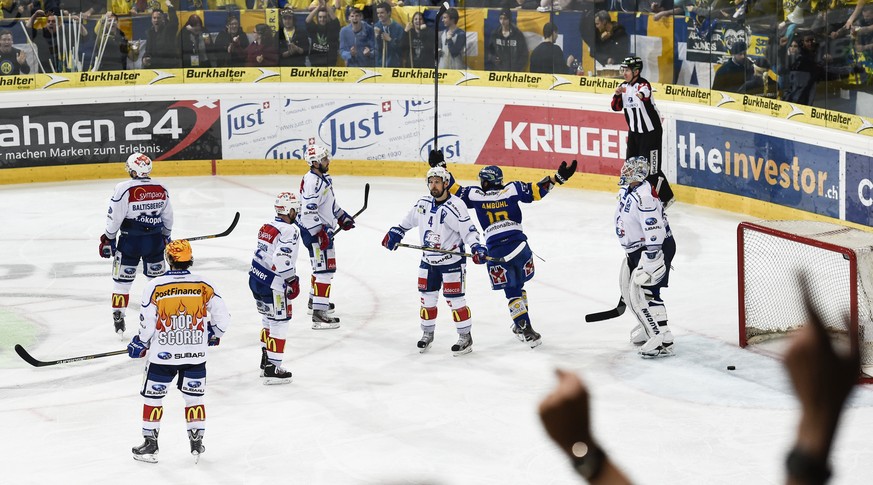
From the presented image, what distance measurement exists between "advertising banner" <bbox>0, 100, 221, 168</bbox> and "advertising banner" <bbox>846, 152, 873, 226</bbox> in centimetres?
873

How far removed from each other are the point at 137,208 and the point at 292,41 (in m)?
7.81

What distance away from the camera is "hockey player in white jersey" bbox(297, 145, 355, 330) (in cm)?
1041

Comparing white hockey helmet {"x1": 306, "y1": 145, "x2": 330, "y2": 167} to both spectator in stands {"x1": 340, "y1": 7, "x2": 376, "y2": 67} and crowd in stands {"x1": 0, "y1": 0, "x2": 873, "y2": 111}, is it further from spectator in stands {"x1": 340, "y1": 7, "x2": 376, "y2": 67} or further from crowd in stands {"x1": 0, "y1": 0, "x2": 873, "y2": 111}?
spectator in stands {"x1": 340, "y1": 7, "x2": 376, "y2": 67}

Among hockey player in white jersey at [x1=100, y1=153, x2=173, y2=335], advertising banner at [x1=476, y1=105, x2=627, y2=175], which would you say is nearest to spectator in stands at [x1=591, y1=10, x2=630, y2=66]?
advertising banner at [x1=476, y1=105, x2=627, y2=175]

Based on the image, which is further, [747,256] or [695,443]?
[747,256]

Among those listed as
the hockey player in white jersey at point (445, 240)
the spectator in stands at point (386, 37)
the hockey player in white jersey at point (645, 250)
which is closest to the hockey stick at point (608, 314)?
the hockey player in white jersey at point (645, 250)

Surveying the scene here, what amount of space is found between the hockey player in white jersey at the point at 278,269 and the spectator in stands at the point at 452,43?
8264mm

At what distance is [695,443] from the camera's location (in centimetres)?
773

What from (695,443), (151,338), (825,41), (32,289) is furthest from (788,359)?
(825,41)

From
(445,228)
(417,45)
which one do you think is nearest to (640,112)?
(417,45)

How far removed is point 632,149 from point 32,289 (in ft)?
21.8

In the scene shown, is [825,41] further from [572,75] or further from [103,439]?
[103,439]

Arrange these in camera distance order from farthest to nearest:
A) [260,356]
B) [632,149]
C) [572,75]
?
[572,75], [632,149], [260,356]

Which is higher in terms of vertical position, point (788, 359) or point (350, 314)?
point (788, 359)
